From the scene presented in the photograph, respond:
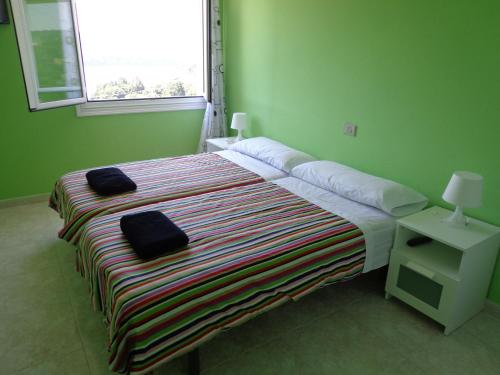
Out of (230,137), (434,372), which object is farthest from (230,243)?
(230,137)

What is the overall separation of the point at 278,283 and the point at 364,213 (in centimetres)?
84

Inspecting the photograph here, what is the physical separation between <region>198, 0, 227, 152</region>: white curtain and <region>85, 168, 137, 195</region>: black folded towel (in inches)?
68.7

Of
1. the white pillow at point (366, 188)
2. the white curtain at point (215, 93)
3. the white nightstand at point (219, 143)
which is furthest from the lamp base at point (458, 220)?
the white curtain at point (215, 93)

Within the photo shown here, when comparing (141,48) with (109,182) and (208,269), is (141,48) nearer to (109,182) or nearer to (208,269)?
(109,182)

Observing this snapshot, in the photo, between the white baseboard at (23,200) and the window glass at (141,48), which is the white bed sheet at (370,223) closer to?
the window glass at (141,48)

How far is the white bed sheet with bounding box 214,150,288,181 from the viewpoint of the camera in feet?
10.00

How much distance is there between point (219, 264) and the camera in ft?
5.67

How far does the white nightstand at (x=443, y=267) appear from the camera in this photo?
1.96 meters

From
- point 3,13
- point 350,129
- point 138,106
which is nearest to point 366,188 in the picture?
point 350,129

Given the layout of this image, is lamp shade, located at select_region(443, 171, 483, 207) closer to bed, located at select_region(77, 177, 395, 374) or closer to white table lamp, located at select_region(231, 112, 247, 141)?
bed, located at select_region(77, 177, 395, 374)

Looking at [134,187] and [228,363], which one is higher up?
[134,187]

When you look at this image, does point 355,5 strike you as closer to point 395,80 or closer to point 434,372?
point 395,80

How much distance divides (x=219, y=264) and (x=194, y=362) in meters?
0.47

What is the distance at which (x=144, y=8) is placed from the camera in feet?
12.6
